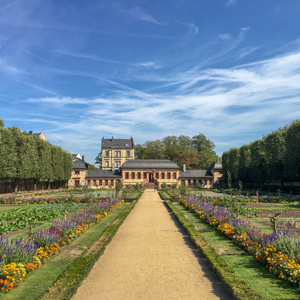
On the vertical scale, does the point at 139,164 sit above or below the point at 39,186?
above

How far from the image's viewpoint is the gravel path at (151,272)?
6084mm

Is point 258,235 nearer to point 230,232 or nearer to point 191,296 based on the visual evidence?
point 230,232

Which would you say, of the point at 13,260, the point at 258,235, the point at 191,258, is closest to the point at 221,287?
the point at 191,258

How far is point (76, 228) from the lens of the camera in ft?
37.6

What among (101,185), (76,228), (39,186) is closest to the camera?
(76,228)

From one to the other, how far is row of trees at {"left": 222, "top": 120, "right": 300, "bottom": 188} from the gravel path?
983 inches

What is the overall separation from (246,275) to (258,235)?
2681 mm

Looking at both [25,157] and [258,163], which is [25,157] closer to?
[25,157]

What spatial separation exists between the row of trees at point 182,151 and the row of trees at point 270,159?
2407 centimetres

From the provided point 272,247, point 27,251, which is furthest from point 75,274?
point 272,247

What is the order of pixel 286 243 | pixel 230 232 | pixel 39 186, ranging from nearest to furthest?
pixel 286 243, pixel 230 232, pixel 39 186

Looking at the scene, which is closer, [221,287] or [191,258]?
[221,287]

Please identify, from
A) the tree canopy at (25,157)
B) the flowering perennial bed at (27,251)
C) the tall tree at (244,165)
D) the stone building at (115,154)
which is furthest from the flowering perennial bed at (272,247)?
the stone building at (115,154)

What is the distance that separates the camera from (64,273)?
22.5 feet
